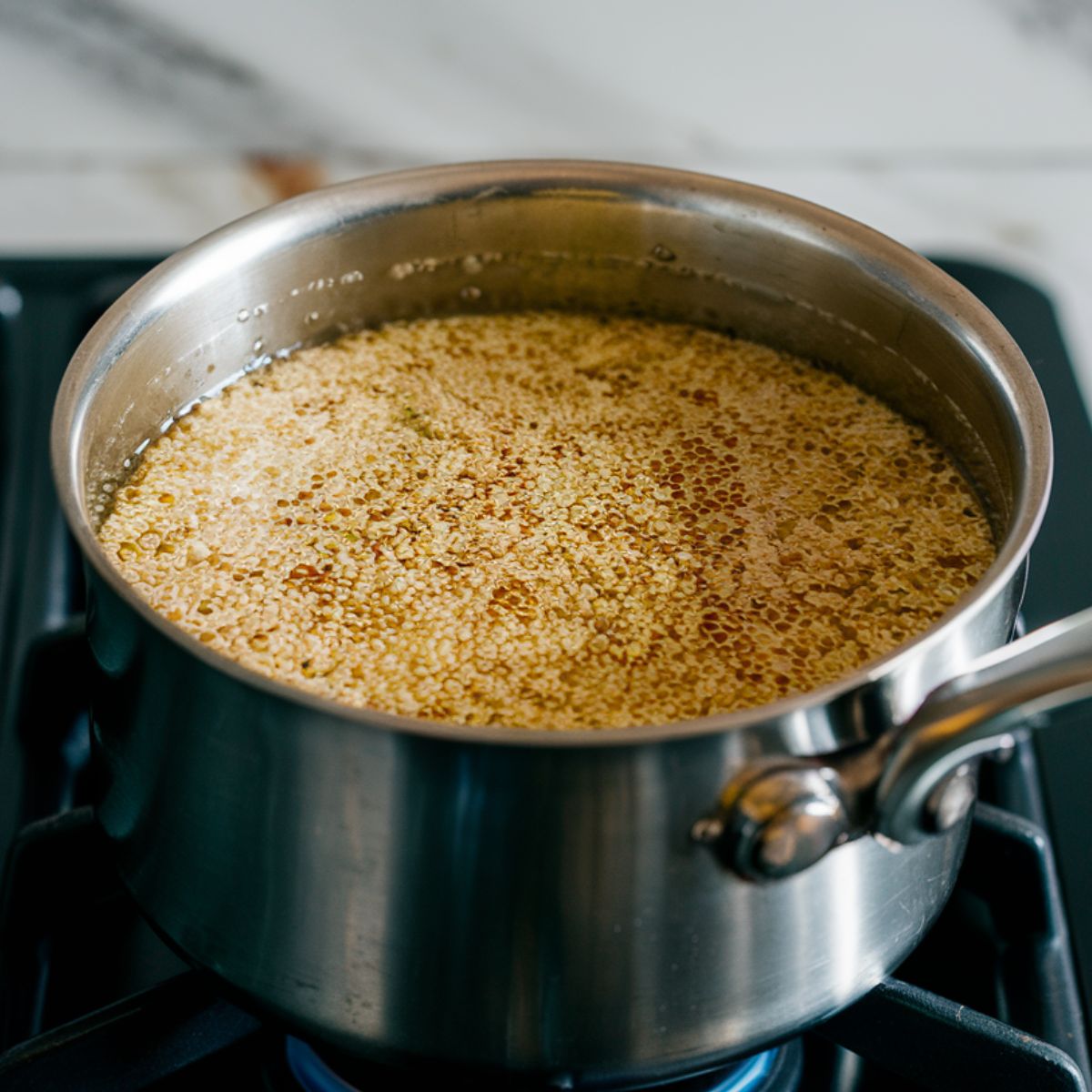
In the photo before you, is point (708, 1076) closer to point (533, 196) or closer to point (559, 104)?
point (533, 196)

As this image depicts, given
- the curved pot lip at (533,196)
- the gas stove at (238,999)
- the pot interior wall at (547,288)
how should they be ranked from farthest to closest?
1. the pot interior wall at (547,288)
2. the gas stove at (238,999)
3. the curved pot lip at (533,196)

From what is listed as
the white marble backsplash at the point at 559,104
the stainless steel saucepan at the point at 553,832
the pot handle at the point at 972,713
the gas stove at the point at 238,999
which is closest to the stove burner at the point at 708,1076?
the gas stove at the point at 238,999

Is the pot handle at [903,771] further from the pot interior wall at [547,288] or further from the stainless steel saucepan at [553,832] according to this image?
the pot interior wall at [547,288]

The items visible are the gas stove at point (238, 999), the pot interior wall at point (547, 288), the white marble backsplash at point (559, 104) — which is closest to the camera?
the gas stove at point (238, 999)

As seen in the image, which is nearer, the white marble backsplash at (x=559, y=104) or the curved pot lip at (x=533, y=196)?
the curved pot lip at (x=533, y=196)

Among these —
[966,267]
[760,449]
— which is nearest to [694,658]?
[760,449]

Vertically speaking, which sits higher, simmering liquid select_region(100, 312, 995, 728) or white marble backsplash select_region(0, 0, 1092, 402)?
white marble backsplash select_region(0, 0, 1092, 402)

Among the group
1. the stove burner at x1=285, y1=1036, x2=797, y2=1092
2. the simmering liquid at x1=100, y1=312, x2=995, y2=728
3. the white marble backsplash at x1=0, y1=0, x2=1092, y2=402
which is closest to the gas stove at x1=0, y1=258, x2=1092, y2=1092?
the stove burner at x1=285, y1=1036, x2=797, y2=1092

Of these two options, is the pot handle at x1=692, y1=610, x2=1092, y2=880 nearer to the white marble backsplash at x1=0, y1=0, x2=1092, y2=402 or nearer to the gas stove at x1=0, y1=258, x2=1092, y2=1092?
the gas stove at x1=0, y1=258, x2=1092, y2=1092
